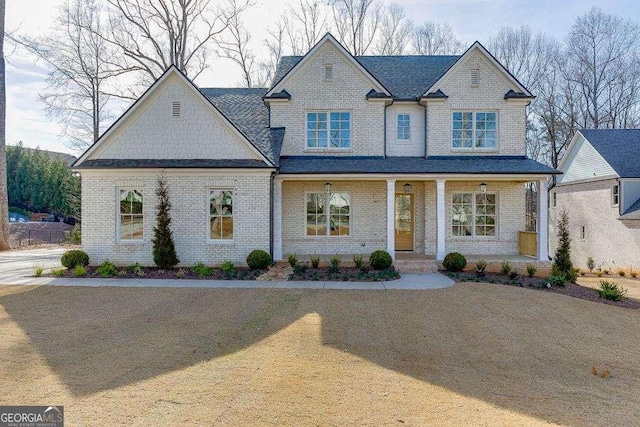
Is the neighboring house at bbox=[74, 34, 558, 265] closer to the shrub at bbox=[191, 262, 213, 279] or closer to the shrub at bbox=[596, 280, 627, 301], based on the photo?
the shrub at bbox=[191, 262, 213, 279]

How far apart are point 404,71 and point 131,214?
13047 mm

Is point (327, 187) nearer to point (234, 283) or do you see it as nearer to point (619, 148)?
point (234, 283)

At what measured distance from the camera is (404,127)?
1536 centimetres

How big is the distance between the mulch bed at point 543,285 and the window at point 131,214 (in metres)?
10.7

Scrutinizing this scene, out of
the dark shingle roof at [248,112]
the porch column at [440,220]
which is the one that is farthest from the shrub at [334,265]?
the dark shingle roof at [248,112]

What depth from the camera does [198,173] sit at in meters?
12.8

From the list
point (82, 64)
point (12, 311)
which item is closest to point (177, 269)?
point (12, 311)

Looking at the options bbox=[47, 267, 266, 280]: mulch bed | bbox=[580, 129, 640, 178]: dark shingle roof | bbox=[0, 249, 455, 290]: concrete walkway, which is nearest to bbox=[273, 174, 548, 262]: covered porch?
bbox=[47, 267, 266, 280]: mulch bed

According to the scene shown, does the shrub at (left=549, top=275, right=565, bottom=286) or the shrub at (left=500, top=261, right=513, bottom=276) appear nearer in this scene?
the shrub at (left=549, top=275, right=565, bottom=286)

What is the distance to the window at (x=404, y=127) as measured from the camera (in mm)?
15328

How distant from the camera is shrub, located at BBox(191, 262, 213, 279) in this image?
1164 cm

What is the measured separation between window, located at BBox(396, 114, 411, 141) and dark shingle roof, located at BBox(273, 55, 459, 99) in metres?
0.80

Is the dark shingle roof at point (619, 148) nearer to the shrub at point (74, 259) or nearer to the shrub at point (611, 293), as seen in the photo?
the shrub at point (611, 293)

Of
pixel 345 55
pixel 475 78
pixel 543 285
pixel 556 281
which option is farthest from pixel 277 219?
pixel 475 78
